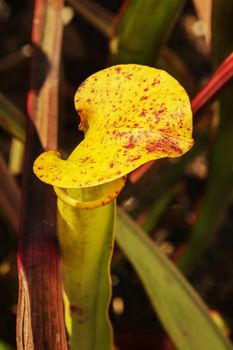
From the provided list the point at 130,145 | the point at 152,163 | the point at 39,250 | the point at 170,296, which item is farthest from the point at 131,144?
the point at 152,163

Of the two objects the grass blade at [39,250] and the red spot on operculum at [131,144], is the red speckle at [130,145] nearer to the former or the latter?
the red spot on operculum at [131,144]

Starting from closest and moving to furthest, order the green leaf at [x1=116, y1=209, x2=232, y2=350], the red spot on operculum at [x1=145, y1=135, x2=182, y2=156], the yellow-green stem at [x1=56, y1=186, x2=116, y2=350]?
the red spot on operculum at [x1=145, y1=135, x2=182, y2=156] → the yellow-green stem at [x1=56, y1=186, x2=116, y2=350] → the green leaf at [x1=116, y1=209, x2=232, y2=350]

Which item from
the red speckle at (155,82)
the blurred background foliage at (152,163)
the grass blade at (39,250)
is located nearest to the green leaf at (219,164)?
the blurred background foliage at (152,163)

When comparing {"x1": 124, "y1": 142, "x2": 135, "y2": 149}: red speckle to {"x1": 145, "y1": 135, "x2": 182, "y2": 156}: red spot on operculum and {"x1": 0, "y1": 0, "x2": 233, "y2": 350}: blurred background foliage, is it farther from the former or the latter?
{"x1": 0, "y1": 0, "x2": 233, "y2": 350}: blurred background foliage

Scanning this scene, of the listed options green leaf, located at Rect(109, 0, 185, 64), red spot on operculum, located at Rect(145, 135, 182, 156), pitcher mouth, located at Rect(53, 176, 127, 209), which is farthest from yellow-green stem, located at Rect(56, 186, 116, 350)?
green leaf, located at Rect(109, 0, 185, 64)

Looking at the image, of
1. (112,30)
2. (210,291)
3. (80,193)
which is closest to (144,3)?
(112,30)

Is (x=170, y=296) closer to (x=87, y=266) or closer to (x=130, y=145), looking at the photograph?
(x=87, y=266)

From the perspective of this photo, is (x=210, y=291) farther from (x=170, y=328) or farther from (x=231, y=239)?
(x=170, y=328)
